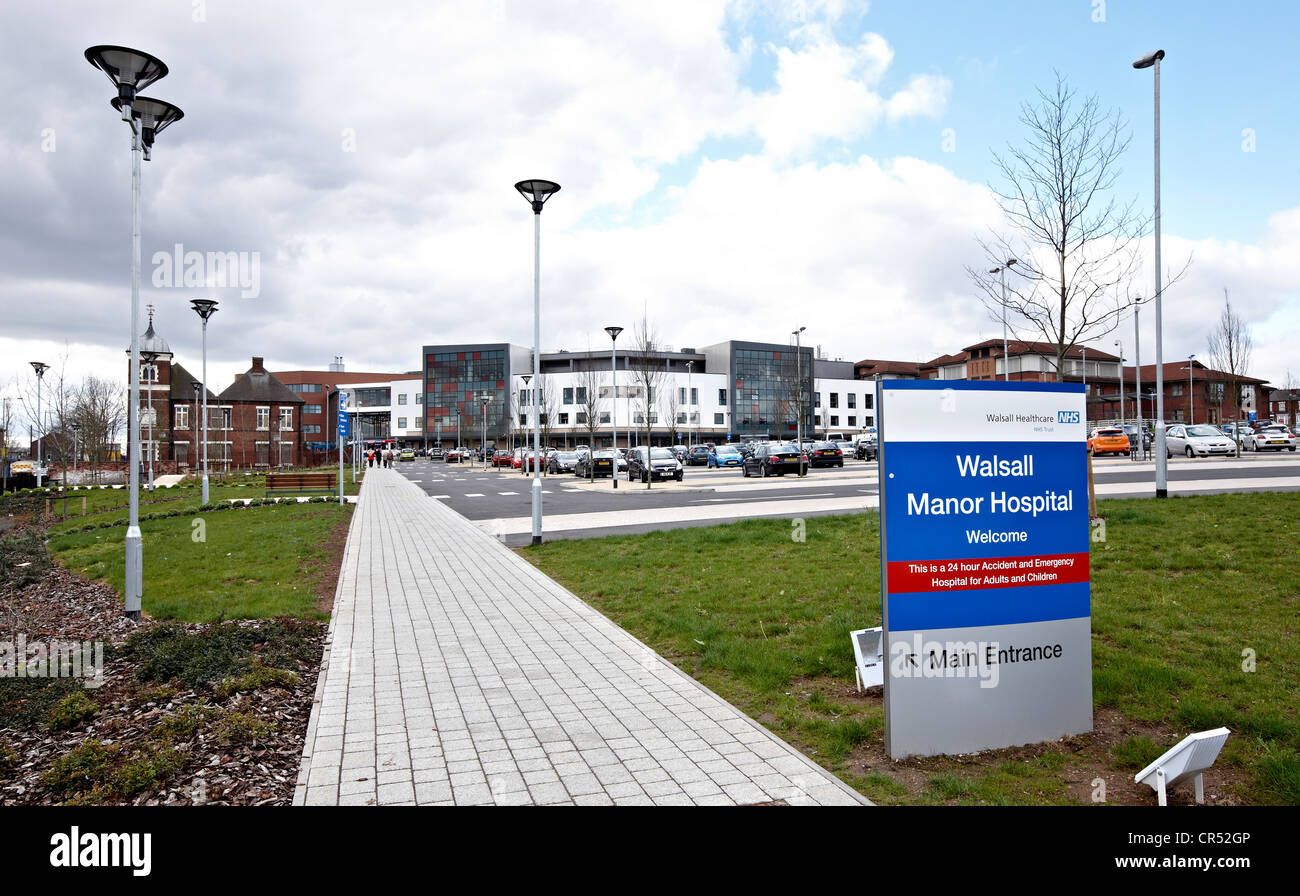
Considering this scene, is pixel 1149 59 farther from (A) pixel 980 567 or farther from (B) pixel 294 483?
(B) pixel 294 483

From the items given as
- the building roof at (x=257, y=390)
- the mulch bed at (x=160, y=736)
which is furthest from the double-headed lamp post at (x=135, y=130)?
the building roof at (x=257, y=390)

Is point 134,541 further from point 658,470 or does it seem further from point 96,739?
point 658,470

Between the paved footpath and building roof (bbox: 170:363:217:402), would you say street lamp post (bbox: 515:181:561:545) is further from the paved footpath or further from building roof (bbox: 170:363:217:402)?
building roof (bbox: 170:363:217:402)

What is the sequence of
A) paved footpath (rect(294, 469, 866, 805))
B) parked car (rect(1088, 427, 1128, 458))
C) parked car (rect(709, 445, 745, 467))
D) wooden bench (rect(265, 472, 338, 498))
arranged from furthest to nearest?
1. parked car (rect(709, 445, 745, 467))
2. parked car (rect(1088, 427, 1128, 458))
3. wooden bench (rect(265, 472, 338, 498))
4. paved footpath (rect(294, 469, 866, 805))

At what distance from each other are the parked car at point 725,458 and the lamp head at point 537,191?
38.4 m

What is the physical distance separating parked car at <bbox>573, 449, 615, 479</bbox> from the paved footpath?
30.5m

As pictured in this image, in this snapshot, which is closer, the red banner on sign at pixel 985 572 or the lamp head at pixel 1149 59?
the red banner on sign at pixel 985 572

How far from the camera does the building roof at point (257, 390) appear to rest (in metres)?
79.8

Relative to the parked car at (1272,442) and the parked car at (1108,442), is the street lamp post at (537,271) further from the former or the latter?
the parked car at (1272,442)

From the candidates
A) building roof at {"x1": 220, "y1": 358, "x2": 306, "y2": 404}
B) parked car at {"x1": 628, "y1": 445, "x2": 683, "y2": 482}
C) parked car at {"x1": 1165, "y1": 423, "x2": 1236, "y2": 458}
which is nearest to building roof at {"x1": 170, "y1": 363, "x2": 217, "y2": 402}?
building roof at {"x1": 220, "y1": 358, "x2": 306, "y2": 404}

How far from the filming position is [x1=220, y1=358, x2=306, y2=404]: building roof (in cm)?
7979

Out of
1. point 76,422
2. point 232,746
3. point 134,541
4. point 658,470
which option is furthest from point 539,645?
point 76,422

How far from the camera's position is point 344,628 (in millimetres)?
7863
